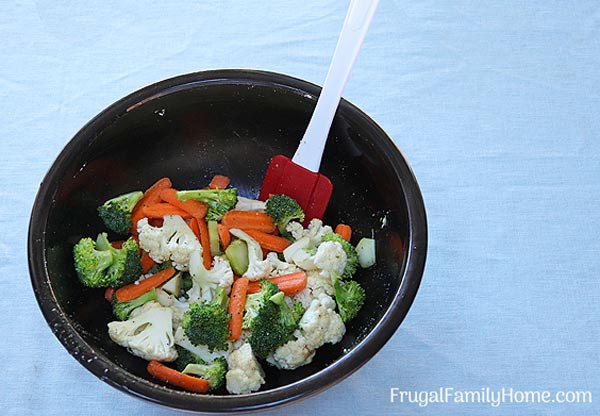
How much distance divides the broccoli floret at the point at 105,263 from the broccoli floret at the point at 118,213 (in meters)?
0.06

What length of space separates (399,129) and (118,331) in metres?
0.95

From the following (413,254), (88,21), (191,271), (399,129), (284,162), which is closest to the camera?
(413,254)

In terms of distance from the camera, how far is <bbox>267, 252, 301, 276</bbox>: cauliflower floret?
167cm

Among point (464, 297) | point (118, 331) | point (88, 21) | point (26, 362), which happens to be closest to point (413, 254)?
point (464, 297)

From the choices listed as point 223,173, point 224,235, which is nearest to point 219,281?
point 224,235

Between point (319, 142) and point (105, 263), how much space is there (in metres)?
0.54

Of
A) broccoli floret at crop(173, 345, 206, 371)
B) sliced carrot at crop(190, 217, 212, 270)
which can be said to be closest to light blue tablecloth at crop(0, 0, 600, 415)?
broccoli floret at crop(173, 345, 206, 371)

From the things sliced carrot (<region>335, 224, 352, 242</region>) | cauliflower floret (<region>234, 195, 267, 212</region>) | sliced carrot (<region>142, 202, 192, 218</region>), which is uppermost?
cauliflower floret (<region>234, 195, 267, 212</region>)

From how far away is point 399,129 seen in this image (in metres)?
2.07

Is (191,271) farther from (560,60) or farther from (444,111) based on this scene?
(560,60)

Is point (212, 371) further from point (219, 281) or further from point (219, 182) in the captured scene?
point (219, 182)

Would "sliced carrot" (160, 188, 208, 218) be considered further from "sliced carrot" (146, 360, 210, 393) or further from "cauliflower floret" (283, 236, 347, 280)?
"sliced carrot" (146, 360, 210, 393)

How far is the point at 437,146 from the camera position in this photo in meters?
2.04

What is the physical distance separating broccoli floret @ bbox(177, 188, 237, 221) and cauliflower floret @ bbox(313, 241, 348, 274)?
0.82 ft
